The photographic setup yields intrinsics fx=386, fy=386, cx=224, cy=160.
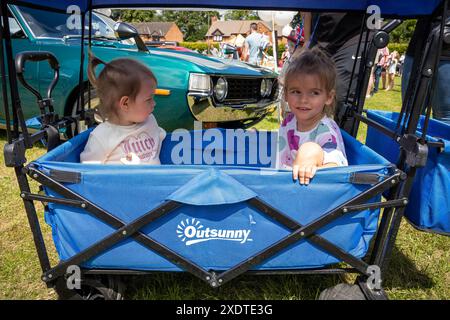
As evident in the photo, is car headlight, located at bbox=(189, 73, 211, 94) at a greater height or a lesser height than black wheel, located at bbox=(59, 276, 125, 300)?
greater

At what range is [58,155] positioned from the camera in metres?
1.64

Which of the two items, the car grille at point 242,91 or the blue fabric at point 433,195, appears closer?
the blue fabric at point 433,195

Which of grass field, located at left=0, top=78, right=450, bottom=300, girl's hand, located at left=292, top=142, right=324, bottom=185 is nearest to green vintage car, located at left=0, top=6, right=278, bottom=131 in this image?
grass field, located at left=0, top=78, right=450, bottom=300

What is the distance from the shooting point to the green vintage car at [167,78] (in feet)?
10.8

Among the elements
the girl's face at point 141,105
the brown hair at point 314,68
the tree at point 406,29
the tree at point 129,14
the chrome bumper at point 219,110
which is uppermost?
the tree at point 406,29

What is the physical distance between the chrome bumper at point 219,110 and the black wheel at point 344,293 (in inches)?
82.5

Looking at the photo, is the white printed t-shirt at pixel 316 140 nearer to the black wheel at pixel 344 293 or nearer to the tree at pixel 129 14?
the black wheel at pixel 344 293

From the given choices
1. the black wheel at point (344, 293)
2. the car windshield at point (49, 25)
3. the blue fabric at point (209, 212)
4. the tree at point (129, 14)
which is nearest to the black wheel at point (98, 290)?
the blue fabric at point (209, 212)

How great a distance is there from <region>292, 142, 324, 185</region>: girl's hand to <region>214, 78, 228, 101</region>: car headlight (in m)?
1.92

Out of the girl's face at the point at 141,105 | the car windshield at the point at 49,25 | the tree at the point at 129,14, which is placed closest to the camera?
the girl's face at the point at 141,105

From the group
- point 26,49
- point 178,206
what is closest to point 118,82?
point 178,206

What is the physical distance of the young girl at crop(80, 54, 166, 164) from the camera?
1913 mm

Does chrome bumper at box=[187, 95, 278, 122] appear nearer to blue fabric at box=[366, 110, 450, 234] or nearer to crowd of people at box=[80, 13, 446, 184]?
crowd of people at box=[80, 13, 446, 184]
